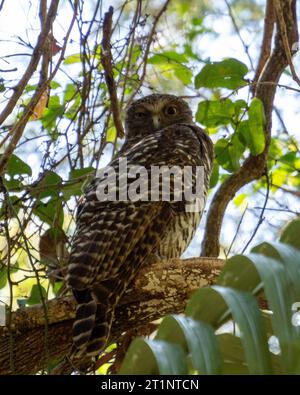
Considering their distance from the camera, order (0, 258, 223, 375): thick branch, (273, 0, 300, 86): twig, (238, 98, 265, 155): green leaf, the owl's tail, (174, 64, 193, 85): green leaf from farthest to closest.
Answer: (174, 64, 193, 85): green leaf
(238, 98, 265, 155): green leaf
(273, 0, 300, 86): twig
(0, 258, 223, 375): thick branch
the owl's tail

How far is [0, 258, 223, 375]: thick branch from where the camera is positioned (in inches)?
135

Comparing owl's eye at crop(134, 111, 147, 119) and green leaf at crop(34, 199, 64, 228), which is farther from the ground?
owl's eye at crop(134, 111, 147, 119)

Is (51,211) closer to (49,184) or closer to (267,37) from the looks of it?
(49,184)

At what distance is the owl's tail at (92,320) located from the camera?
3.18 m

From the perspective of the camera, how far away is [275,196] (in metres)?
6.31

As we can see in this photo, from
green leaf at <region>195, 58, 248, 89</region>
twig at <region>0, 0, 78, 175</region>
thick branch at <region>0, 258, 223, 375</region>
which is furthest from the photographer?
green leaf at <region>195, 58, 248, 89</region>

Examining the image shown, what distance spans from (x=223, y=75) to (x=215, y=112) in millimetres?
465

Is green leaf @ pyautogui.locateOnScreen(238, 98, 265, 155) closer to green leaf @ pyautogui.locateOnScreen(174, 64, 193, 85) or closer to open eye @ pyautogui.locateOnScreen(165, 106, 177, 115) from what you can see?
green leaf @ pyautogui.locateOnScreen(174, 64, 193, 85)

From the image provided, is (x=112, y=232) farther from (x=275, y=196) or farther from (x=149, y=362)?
(x=275, y=196)

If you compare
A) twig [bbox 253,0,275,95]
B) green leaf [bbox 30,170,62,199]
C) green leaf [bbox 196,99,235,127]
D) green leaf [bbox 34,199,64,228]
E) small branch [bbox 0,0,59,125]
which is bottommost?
green leaf [bbox 34,199,64,228]

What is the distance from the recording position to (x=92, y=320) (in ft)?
10.6

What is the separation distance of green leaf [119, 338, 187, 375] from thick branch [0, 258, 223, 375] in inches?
80.4

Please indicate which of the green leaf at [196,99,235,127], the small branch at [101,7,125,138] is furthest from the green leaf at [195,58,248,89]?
the small branch at [101,7,125,138]

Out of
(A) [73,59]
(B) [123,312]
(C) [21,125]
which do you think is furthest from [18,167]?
(A) [73,59]
